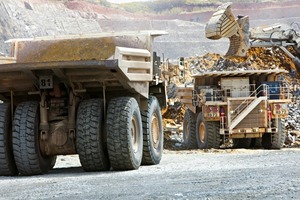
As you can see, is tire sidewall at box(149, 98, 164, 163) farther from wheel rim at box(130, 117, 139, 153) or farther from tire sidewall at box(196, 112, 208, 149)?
Answer: tire sidewall at box(196, 112, 208, 149)

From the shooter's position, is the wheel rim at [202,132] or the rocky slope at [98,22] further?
the rocky slope at [98,22]

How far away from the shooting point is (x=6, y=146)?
10.7 meters

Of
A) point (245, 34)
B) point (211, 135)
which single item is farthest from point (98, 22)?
point (211, 135)

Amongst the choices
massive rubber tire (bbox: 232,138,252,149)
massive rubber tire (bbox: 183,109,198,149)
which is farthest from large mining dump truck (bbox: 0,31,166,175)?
massive rubber tire (bbox: 232,138,252,149)

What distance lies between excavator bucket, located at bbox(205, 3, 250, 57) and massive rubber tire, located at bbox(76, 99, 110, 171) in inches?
514

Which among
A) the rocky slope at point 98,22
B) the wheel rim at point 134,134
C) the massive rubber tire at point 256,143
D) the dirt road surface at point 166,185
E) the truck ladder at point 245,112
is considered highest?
the rocky slope at point 98,22

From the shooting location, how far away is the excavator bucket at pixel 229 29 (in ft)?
76.6

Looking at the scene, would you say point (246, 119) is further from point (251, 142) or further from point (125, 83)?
point (125, 83)

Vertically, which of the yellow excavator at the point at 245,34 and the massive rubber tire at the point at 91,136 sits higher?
the yellow excavator at the point at 245,34

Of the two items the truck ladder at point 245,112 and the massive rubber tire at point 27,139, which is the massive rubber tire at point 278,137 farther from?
the massive rubber tire at point 27,139

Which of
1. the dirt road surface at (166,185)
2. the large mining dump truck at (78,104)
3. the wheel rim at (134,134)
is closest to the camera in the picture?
the dirt road surface at (166,185)

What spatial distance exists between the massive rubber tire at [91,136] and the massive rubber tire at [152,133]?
1239 mm

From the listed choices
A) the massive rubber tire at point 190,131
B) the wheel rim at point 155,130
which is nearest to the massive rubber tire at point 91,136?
the wheel rim at point 155,130

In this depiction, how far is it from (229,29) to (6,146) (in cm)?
1449
